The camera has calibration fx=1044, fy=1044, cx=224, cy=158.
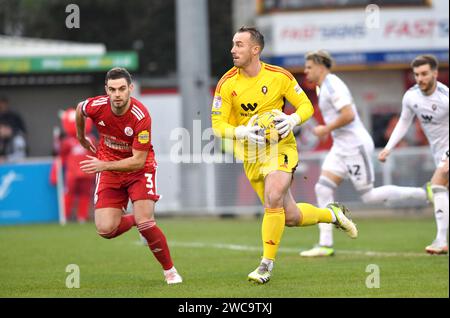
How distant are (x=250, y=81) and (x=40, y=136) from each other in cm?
1875

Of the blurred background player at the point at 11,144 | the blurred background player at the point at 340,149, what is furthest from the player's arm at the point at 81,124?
the blurred background player at the point at 11,144

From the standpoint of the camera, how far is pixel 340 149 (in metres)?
12.8

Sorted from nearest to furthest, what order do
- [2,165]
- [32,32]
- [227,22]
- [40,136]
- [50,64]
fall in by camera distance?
[2,165]
[50,64]
[40,136]
[227,22]
[32,32]

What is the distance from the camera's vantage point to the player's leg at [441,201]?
12.0m

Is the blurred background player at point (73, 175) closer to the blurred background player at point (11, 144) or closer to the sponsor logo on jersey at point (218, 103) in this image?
the blurred background player at point (11, 144)

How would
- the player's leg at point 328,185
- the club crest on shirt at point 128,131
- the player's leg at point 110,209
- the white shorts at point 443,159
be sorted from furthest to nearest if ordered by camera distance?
1. the player's leg at point 328,185
2. the white shorts at point 443,159
3. the player's leg at point 110,209
4. the club crest on shirt at point 128,131

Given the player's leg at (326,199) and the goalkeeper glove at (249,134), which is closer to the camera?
the goalkeeper glove at (249,134)

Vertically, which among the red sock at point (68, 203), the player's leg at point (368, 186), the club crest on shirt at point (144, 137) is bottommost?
the red sock at point (68, 203)

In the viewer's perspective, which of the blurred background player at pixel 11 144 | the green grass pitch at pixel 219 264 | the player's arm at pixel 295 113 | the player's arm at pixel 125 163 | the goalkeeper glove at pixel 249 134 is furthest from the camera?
the blurred background player at pixel 11 144

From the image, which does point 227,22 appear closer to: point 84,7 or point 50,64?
point 84,7

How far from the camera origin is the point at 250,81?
9602 mm

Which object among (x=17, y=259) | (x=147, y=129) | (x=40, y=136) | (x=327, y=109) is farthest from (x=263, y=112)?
(x=40, y=136)

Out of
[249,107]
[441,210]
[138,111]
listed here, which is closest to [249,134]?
[249,107]

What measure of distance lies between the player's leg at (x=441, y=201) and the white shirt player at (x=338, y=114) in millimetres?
1012
